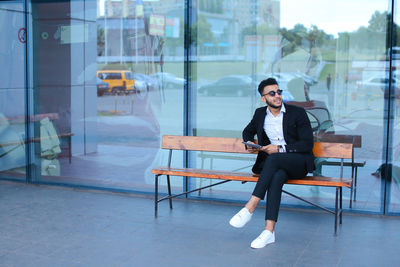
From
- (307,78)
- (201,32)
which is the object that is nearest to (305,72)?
(307,78)

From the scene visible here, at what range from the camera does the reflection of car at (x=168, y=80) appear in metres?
7.11

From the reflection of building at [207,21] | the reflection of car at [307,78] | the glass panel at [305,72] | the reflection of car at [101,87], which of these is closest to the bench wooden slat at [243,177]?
Answer: the glass panel at [305,72]

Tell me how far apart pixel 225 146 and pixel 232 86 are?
1054 mm

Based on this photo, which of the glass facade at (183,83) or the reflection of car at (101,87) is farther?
the reflection of car at (101,87)

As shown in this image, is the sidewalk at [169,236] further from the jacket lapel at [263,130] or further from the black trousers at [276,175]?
the jacket lapel at [263,130]

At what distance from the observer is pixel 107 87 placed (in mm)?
7781

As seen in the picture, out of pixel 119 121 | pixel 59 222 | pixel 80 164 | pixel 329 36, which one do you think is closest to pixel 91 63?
pixel 119 121

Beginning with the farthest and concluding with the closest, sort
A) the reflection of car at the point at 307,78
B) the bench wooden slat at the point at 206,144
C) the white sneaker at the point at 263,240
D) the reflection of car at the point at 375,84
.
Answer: the reflection of car at the point at 307,78, the reflection of car at the point at 375,84, the bench wooden slat at the point at 206,144, the white sneaker at the point at 263,240

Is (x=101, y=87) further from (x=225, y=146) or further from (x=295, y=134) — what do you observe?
(x=295, y=134)

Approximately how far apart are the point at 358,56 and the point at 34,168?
460 cm

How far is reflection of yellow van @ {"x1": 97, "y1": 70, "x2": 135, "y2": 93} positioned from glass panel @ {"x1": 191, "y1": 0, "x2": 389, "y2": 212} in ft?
3.24

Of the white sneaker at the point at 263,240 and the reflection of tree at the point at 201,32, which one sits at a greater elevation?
the reflection of tree at the point at 201,32

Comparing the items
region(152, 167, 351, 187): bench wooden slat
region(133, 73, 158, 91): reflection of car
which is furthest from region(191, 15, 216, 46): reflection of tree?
region(152, 167, 351, 187): bench wooden slat

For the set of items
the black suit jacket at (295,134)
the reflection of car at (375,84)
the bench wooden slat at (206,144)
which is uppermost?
the reflection of car at (375,84)
